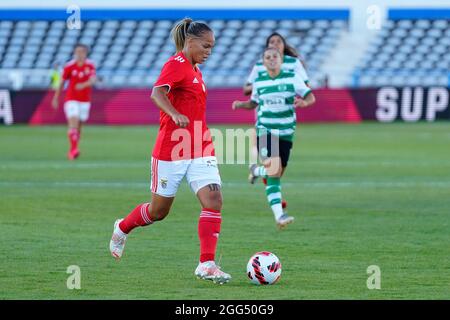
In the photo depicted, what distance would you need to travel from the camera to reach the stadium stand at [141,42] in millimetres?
47125

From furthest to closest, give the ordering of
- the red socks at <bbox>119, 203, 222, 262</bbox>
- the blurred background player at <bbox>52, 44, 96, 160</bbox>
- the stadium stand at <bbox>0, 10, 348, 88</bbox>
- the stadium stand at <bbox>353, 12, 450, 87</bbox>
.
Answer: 1. the stadium stand at <bbox>0, 10, 348, 88</bbox>
2. the stadium stand at <bbox>353, 12, 450, 87</bbox>
3. the blurred background player at <bbox>52, 44, 96, 160</bbox>
4. the red socks at <bbox>119, 203, 222, 262</bbox>

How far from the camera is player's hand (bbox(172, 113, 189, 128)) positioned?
8.45 metres

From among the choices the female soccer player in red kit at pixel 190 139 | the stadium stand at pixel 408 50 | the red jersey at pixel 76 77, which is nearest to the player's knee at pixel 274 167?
the female soccer player in red kit at pixel 190 139

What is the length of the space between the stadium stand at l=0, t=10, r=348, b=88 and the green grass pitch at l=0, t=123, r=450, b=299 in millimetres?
23556

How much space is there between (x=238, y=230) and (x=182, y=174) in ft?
10.4

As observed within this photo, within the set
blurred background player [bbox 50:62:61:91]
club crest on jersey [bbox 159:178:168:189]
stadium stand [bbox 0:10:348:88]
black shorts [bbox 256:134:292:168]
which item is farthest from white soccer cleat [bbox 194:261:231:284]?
stadium stand [bbox 0:10:348:88]

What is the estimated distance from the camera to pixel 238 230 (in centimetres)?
1209

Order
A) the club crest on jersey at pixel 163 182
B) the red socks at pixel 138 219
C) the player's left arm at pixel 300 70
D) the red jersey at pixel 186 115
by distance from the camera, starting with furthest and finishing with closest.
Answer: the player's left arm at pixel 300 70, the red socks at pixel 138 219, the club crest on jersey at pixel 163 182, the red jersey at pixel 186 115

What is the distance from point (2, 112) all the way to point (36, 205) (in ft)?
73.2

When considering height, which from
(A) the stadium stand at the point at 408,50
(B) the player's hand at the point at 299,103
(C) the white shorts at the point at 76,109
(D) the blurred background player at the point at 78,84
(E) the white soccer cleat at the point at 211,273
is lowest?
(A) the stadium stand at the point at 408,50

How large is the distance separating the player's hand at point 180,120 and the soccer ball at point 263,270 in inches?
50.3

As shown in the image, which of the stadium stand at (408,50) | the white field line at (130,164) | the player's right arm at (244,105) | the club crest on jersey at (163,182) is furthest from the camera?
the stadium stand at (408,50)

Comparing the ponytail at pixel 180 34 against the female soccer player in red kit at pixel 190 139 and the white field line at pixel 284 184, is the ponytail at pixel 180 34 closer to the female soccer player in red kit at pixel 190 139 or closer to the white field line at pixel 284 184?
the female soccer player in red kit at pixel 190 139

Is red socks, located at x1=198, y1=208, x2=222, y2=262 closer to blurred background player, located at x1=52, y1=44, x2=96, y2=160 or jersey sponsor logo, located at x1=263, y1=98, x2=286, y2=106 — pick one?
jersey sponsor logo, located at x1=263, y1=98, x2=286, y2=106
